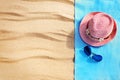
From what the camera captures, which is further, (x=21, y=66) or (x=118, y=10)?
(x=118, y=10)

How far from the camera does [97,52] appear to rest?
1.08 m

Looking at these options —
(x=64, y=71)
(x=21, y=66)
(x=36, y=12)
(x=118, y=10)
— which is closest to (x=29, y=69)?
(x=21, y=66)

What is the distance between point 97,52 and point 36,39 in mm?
249

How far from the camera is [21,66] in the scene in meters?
1.03

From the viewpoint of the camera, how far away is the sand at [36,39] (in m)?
1.04

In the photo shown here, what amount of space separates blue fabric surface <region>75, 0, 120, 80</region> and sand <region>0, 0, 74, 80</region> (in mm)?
24

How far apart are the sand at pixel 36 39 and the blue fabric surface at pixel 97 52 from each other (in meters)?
0.02

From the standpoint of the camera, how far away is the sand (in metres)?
1.04

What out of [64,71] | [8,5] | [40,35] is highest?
[8,5]

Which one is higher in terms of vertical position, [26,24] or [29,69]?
[26,24]

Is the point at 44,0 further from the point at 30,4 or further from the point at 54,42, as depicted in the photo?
the point at 54,42

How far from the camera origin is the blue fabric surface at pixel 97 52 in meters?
1.06

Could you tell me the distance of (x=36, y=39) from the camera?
108cm

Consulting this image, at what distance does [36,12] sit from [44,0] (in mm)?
64
